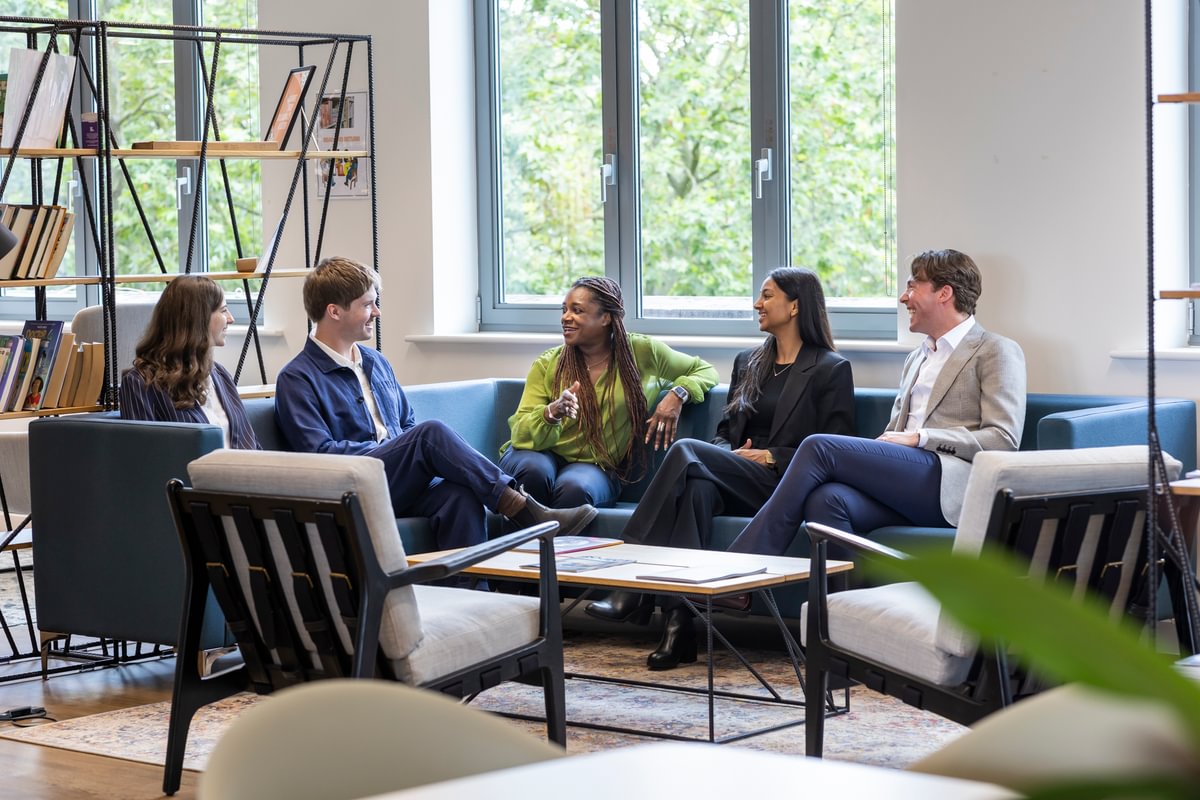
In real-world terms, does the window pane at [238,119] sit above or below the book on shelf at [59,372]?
above

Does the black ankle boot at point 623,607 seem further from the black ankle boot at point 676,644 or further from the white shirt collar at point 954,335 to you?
the white shirt collar at point 954,335

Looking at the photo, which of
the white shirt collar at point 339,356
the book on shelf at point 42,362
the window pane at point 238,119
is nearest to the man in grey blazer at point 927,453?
the white shirt collar at point 339,356

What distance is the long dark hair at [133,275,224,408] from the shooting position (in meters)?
4.64

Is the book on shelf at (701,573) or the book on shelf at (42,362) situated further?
the book on shelf at (42,362)

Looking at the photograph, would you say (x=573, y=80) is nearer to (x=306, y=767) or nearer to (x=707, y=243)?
(x=707, y=243)

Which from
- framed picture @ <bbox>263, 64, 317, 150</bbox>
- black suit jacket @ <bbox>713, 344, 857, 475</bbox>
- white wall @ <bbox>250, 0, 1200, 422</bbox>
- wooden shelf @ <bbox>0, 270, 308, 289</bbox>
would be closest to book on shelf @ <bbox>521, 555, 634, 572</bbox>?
black suit jacket @ <bbox>713, 344, 857, 475</bbox>

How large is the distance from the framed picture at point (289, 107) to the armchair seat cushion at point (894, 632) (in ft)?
11.3

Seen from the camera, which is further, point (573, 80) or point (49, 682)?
point (573, 80)

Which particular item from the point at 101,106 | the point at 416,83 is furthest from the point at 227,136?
the point at 101,106

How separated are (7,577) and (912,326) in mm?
3982

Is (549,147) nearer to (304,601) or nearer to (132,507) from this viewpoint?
(132,507)

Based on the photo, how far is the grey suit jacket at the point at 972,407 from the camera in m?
4.73

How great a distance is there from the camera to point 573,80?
21.9 ft

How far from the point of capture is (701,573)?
389 cm
